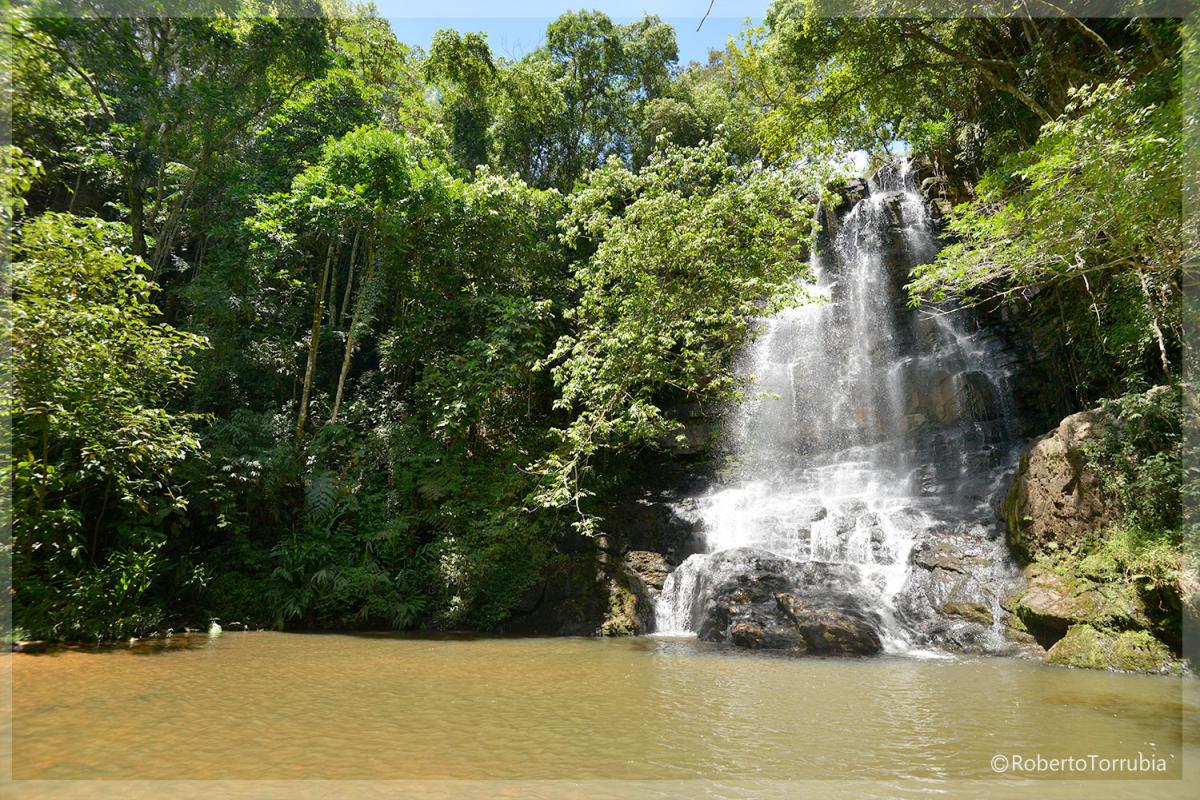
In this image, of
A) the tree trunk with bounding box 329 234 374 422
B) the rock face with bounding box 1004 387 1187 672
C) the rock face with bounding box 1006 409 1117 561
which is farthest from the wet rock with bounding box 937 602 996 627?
the tree trunk with bounding box 329 234 374 422

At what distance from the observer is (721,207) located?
34.6ft

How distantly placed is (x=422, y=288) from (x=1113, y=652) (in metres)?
13.3

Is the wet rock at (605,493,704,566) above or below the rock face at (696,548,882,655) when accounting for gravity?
above

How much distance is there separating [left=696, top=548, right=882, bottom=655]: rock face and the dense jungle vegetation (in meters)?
2.43

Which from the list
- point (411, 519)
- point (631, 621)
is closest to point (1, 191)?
point (411, 519)

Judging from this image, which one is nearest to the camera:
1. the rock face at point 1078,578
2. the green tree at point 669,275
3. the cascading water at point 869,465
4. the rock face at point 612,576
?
the rock face at point 1078,578

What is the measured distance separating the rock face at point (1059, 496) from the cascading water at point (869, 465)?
23.3 inches

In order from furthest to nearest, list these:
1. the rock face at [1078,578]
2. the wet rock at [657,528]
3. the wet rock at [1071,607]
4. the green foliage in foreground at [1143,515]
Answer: the wet rock at [657,528] → the wet rock at [1071,607] → the green foliage in foreground at [1143,515] → the rock face at [1078,578]

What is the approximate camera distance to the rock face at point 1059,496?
8.20 m

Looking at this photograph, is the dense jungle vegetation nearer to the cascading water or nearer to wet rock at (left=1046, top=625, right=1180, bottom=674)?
wet rock at (left=1046, top=625, right=1180, bottom=674)

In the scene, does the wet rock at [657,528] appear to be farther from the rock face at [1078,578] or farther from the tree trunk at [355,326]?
the tree trunk at [355,326]

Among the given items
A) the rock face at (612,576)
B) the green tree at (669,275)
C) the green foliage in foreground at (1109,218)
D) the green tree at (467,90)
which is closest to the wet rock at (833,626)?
the rock face at (612,576)

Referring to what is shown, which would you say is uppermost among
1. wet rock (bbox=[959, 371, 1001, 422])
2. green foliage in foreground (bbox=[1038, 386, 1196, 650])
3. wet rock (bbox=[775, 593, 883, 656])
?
wet rock (bbox=[959, 371, 1001, 422])

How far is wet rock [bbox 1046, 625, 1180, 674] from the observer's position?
6.36 metres
